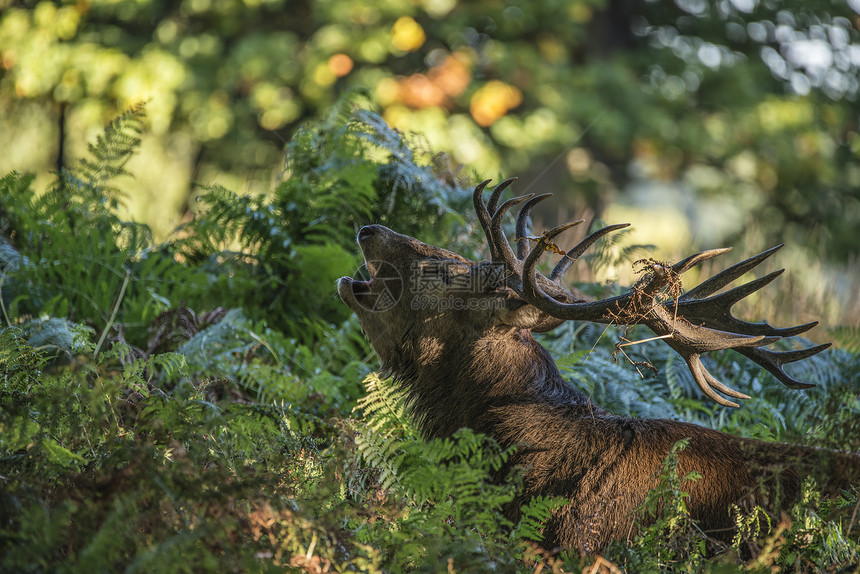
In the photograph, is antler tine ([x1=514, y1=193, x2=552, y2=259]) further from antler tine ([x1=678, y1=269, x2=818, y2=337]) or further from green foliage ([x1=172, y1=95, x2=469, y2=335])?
green foliage ([x1=172, y1=95, x2=469, y2=335])

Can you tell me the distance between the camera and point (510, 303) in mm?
3277

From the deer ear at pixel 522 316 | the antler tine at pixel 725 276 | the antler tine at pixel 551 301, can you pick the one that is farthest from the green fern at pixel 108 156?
the antler tine at pixel 725 276

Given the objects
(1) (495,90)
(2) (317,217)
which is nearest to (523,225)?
(2) (317,217)

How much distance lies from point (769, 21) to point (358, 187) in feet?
39.8

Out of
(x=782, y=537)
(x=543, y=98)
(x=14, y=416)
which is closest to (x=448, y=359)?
(x=782, y=537)

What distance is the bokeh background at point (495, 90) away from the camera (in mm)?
11852

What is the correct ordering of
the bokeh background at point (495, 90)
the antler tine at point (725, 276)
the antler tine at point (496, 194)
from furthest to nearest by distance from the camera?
1. the bokeh background at point (495, 90)
2. the antler tine at point (496, 194)
3. the antler tine at point (725, 276)

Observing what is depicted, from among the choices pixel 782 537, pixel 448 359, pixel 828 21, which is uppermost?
pixel 448 359

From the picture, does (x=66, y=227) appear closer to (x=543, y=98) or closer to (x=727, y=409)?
(x=727, y=409)

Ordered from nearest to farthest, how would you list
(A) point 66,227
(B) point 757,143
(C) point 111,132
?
(A) point 66,227 < (C) point 111,132 < (B) point 757,143

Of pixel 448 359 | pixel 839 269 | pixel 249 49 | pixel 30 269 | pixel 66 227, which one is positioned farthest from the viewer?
pixel 249 49

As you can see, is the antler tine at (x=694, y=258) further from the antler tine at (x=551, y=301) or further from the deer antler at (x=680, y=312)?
the antler tine at (x=551, y=301)

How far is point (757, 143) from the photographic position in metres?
13.7

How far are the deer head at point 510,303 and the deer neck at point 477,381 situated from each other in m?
0.01
